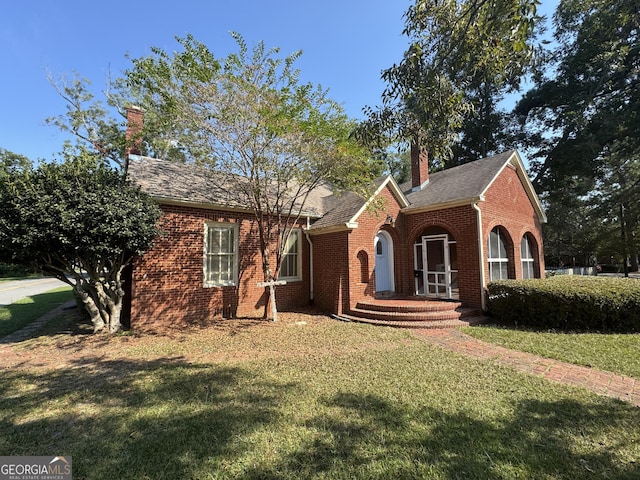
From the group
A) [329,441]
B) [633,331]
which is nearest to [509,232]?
[633,331]

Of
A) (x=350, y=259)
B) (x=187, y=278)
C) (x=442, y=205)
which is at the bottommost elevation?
(x=187, y=278)

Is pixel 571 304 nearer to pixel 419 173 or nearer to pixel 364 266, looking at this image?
pixel 364 266

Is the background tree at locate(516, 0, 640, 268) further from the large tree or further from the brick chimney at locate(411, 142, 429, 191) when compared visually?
the large tree

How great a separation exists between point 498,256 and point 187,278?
11.5m

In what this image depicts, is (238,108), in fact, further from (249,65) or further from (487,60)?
(487,60)

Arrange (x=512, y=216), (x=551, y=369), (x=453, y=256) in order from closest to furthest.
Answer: (x=551, y=369) < (x=453, y=256) < (x=512, y=216)

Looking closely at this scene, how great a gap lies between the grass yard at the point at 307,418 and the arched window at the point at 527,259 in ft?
30.8

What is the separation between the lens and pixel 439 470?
2.82 m

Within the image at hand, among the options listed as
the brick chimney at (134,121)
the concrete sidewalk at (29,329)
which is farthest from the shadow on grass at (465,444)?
the brick chimney at (134,121)

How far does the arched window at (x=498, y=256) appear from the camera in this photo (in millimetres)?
11094

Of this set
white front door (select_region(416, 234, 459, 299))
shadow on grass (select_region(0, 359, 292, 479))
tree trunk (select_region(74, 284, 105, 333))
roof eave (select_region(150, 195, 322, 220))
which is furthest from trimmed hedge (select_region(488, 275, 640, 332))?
tree trunk (select_region(74, 284, 105, 333))

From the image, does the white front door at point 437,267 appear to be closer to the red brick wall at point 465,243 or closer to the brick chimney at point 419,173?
the red brick wall at point 465,243

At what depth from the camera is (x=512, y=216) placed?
40.1 ft


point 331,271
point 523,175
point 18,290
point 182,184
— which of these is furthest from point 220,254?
point 18,290
